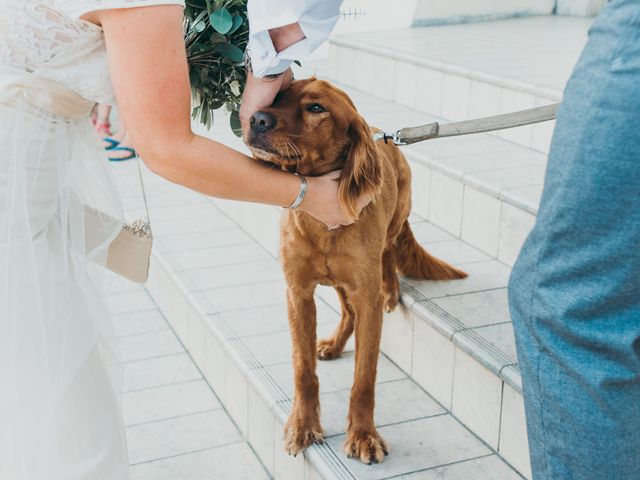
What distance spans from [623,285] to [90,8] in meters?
1.03

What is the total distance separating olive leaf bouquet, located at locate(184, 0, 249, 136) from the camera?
6.38ft

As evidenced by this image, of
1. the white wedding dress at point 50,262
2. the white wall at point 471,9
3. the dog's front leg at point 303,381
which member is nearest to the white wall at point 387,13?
the white wall at point 471,9

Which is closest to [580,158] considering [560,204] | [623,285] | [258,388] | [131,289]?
[560,204]

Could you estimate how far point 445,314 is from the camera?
2.86 metres

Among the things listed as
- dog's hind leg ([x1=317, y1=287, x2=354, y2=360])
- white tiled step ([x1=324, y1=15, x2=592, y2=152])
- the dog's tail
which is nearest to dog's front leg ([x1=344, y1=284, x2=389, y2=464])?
dog's hind leg ([x1=317, y1=287, x2=354, y2=360])

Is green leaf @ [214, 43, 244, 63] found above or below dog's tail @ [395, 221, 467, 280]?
above

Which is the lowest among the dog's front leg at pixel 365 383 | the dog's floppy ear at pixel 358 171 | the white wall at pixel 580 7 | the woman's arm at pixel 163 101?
the dog's front leg at pixel 365 383

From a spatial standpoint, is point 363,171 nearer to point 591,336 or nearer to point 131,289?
point 591,336

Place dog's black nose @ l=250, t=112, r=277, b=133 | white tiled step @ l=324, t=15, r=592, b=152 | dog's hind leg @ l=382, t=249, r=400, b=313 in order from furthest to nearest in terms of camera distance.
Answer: white tiled step @ l=324, t=15, r=592, b=152 < dog's hind leg @ l=382, t=249, r=400, b=313 < dog's black nose @ l=250, t=112, r=277, b=133

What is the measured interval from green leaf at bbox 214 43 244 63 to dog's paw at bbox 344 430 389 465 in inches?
46.2

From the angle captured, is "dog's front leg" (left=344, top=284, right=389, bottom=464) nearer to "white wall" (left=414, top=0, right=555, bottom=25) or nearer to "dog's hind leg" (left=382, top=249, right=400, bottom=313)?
"dog's hind leg" (left=382, top=249, right=400, bottom=313)

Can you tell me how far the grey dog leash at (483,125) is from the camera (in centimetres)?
214

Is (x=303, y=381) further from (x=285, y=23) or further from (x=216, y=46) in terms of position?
(x=285, y=23)

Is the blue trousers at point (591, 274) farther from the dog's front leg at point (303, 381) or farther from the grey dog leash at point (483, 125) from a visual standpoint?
the dog's front leg at point (303, 381)
